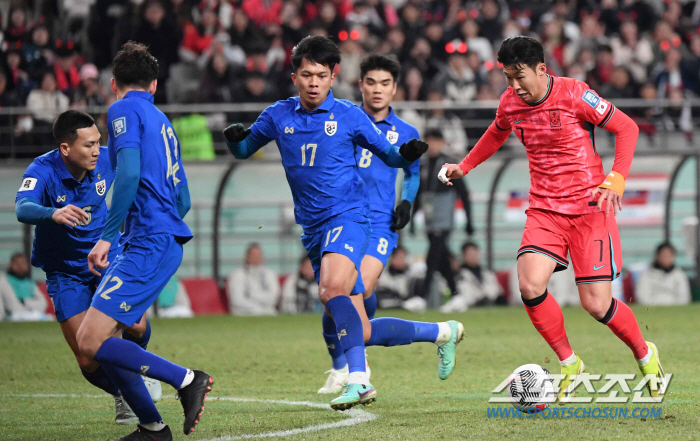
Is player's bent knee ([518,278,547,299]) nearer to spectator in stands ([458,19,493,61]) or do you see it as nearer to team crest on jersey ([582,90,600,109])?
team crest on jersey ([582,90,600,109])

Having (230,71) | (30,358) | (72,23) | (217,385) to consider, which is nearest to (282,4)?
(230,71)

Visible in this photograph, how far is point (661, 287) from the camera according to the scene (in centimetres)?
1465

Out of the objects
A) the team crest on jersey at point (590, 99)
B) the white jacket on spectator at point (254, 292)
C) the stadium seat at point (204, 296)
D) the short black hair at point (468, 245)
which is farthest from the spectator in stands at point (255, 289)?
the team crest on jersey at point (590, 99)

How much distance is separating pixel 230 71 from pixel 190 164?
2.16 meters

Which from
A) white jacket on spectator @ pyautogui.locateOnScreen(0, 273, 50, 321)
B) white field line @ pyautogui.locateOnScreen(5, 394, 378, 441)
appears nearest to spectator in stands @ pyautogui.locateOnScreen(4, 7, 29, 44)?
white jacket on spectator @ pyautogui.locateOnScreen(0, 273, 50, 321)

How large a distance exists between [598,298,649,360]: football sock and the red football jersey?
26.0 inches

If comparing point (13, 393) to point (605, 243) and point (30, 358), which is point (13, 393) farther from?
point (605, 243)

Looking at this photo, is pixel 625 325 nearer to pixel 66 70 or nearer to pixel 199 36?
pixel 66 70

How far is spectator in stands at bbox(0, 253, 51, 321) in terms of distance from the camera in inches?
520

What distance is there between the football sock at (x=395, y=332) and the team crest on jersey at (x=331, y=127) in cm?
147

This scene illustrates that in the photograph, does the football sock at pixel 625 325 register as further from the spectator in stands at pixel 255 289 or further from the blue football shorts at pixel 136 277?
the spectator in stands at pixel 255 289

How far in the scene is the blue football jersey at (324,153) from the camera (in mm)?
5961

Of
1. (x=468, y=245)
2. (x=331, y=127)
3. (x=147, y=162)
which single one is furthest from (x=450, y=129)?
(x=147, y=162)

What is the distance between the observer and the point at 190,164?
582 inches
